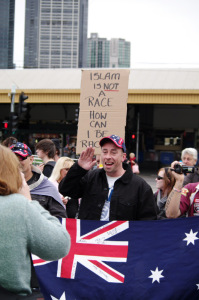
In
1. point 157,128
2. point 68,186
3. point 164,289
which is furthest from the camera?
point 157,128

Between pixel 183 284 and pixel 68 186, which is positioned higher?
pixel 68 186

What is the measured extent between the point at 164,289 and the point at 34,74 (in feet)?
93.4

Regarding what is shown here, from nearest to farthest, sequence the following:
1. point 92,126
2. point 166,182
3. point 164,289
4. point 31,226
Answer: point 31,226 < point 164,289 < point 92,126 < point 166,182

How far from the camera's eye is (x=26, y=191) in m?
2.30

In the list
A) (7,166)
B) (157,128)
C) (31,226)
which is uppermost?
(7,166)

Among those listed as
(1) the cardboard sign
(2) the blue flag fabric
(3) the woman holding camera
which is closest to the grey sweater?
(2) the blue flag fabric

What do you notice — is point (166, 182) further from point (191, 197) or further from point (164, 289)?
point (164, 289)

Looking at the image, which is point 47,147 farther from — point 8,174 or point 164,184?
point 8,174

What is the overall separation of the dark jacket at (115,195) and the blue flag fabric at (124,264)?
0.09 m

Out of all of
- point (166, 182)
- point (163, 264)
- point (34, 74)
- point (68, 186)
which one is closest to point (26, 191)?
point (68, 186)

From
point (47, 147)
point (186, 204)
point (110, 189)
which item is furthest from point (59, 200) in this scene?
point (47, 147)

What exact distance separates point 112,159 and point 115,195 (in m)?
0.32

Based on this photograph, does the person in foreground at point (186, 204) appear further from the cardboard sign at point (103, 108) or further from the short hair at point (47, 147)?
the short hair at point (47, 147)

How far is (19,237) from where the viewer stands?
2107mm
